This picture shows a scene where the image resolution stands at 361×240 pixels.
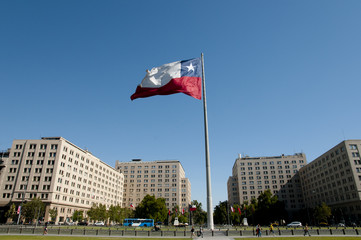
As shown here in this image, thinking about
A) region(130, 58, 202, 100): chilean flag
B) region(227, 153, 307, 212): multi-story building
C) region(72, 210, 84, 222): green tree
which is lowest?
region(72, 210, 84, 222): green tree

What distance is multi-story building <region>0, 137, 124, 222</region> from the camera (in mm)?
90938

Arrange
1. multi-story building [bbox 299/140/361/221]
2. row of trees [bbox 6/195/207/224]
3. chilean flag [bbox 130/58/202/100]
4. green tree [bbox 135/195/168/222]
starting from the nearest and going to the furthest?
chilean flag [bbox 130/58/202/100]
row of trees [bbox 6/195/207/224]
multi-story building [bbox 299/140/361/221]
green tree [bbox 135/195/168/222]

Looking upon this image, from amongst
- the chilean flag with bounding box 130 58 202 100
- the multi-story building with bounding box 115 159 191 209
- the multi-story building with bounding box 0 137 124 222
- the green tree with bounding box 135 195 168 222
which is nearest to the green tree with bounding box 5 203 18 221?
the multi-story building with bounding box 0 137 124 222

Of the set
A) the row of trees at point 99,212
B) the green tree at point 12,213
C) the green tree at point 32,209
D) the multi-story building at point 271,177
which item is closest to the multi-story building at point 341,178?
the multi-story building at point 271,177

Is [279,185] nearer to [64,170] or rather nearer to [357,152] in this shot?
[357,152]

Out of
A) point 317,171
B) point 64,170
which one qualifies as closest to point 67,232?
point 64,170

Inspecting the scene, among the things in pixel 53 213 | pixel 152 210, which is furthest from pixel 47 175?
pixel 152 210

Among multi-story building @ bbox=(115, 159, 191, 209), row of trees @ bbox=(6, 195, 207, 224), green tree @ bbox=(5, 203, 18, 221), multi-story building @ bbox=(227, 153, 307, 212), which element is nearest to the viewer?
row of trees @ bbox=(6, 195, 207, 224)

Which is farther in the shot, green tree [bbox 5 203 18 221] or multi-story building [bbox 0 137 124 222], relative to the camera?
multi-story building [bbox 0 137 124 222]

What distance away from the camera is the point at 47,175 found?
93.3m

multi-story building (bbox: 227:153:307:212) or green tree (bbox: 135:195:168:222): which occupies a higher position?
multi-story building (bbox: 227:153:307:212)

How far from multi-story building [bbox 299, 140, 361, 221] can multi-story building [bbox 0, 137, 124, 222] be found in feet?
312

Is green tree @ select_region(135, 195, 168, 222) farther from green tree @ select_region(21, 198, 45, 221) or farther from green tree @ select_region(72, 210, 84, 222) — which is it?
green tree @ select_region(21, 198, 45, 221)

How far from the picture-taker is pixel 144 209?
103625 millimetres
